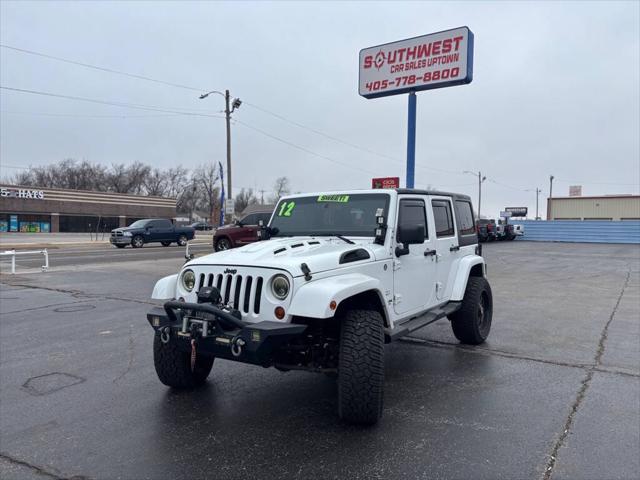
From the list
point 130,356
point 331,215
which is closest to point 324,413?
point 331,215

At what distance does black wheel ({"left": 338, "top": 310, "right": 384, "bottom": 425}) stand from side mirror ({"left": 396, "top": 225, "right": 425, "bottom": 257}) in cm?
113

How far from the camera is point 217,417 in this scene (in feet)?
13.5

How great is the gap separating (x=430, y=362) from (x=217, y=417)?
8.85ft

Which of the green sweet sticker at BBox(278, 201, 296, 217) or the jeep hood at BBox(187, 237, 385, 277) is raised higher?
the green sweet sticker at BBox(278, 201, 296, 217)

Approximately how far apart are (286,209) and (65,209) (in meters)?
54.7

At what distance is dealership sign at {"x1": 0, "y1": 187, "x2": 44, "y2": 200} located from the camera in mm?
47875

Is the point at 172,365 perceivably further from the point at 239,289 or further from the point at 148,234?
the point at 148,234

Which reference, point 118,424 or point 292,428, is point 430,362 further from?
point 118,424

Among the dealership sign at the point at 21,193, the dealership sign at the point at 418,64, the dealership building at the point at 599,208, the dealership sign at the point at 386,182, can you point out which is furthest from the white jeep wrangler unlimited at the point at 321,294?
the dealership building at the point at 599,208

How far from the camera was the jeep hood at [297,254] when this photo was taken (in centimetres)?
389

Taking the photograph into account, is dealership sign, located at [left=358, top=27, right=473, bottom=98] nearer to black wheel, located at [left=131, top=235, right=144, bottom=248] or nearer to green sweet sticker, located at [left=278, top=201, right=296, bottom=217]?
green sweet sticker, located at [left=278, top=201, right=296, bottom=217]

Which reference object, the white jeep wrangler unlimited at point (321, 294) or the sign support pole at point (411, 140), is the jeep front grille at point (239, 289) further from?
the sign support pole at point (411, 140)

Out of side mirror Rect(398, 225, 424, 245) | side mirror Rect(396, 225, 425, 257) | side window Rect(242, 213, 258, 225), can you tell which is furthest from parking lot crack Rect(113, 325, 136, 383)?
side window Rect(242, 213, 258, 225)

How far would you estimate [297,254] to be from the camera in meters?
4.20
